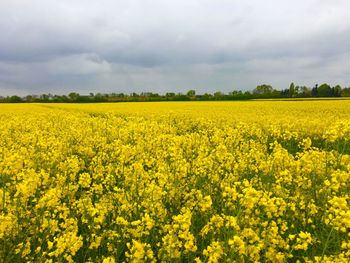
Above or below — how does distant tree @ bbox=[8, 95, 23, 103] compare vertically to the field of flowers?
below

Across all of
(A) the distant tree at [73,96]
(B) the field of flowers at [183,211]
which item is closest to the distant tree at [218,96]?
(A) the distant tree at [73,96]

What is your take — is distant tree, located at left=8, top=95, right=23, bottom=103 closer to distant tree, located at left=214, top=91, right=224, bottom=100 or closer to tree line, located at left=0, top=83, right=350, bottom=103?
tree line, located at left=0, top=83, right=350, bottom=103

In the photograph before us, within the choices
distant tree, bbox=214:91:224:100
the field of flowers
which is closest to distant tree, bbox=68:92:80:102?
distant tree, bbox=214:91:224:100

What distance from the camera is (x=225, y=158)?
5.31 m

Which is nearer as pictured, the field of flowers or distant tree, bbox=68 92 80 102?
the field of flowers

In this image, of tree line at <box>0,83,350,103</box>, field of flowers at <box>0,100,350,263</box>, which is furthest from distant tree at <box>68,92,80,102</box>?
field of flowers at <box>0,100,350,263</box>

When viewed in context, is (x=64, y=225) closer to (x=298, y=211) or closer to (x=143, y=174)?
(x=143, y=174)

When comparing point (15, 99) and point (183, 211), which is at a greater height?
point (183, 211)

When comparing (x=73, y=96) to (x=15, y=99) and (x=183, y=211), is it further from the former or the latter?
(x=183, y=211)

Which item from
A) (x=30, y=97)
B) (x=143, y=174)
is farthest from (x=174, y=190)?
(x=30, y=97)

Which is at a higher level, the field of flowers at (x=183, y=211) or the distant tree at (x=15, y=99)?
the field of flowers at (x=183, y=211)

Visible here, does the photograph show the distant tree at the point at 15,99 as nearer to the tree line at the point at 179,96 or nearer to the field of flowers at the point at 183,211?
the tree line at the point at 179,96

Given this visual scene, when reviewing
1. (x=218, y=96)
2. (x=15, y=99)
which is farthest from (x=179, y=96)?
(x=15, y=99)

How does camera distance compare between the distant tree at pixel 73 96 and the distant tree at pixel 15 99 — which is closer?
the distant tree at pixel 15 99
